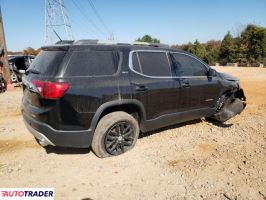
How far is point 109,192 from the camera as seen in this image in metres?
3.78

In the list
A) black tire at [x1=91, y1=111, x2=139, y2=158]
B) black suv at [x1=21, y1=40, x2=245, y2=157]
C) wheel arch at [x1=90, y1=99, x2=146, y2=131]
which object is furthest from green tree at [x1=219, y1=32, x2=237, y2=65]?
black tire at [x1=91, y1=111, x2=139, y2=158]

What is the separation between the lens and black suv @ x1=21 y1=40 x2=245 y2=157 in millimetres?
4160

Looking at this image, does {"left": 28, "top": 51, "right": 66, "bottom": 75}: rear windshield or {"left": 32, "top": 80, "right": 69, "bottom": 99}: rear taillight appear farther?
{"left": 28, "top": 51, "right": 66, "bottom": 75}: rear windshield

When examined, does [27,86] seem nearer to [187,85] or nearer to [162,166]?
[162,166]

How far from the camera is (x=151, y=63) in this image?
16.9 feet

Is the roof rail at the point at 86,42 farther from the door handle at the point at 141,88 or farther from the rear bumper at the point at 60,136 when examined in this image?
the rear bumper at the point at 60,136

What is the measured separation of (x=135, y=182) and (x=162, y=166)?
67 cm

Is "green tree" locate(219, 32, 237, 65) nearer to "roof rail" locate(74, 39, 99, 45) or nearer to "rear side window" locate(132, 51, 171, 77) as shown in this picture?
"rear side window" locate(132, 51, 171, 77)

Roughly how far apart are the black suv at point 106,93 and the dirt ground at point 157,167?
0.38 m

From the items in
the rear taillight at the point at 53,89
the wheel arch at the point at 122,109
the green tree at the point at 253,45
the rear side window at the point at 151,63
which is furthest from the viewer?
the green tree at the point at 253,45

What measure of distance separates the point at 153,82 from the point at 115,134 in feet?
3.75

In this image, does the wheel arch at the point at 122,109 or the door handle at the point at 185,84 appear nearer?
the wheel arch at the point at 122,109

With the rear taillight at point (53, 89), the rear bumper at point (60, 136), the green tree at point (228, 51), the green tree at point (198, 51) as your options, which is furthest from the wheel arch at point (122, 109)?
the green tree at point (198, 51)

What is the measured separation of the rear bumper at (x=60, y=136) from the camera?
4199mm
